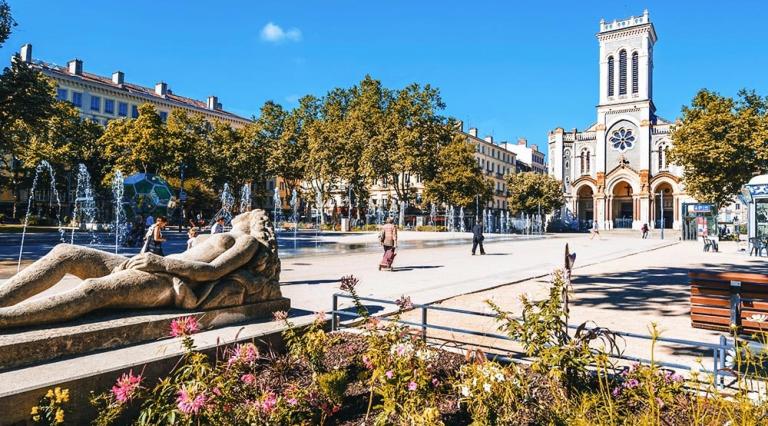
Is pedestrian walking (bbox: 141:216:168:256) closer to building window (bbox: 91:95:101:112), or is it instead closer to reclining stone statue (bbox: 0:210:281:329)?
reclining stone statue (bbox: 0:210:281:329)

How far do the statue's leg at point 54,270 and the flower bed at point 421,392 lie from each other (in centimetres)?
130

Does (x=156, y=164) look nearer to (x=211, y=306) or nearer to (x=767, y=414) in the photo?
(x=211, y=306)

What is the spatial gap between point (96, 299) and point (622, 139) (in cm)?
8202

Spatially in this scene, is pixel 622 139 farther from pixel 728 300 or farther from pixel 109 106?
pixel 728 300

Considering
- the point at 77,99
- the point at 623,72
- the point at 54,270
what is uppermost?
the point at 623,72

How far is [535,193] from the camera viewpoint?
74750mm

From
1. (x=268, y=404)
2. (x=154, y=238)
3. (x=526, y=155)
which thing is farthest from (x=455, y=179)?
(x=526, y=155)

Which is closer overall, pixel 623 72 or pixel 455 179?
pixel 455 179

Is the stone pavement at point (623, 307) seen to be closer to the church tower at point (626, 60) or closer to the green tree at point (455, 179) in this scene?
the green tree at point (455, 179)

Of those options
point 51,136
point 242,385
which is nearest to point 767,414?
point 242,385

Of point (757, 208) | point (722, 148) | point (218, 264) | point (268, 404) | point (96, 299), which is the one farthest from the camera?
point (722, 148)

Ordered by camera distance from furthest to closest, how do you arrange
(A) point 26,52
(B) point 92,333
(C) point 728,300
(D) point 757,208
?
(A) point 26,52 < (D) point 757,208 < (C) point 728,300 < (B) point 92,333

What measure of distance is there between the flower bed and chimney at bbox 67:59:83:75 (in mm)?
69665

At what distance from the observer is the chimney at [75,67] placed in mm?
60375
